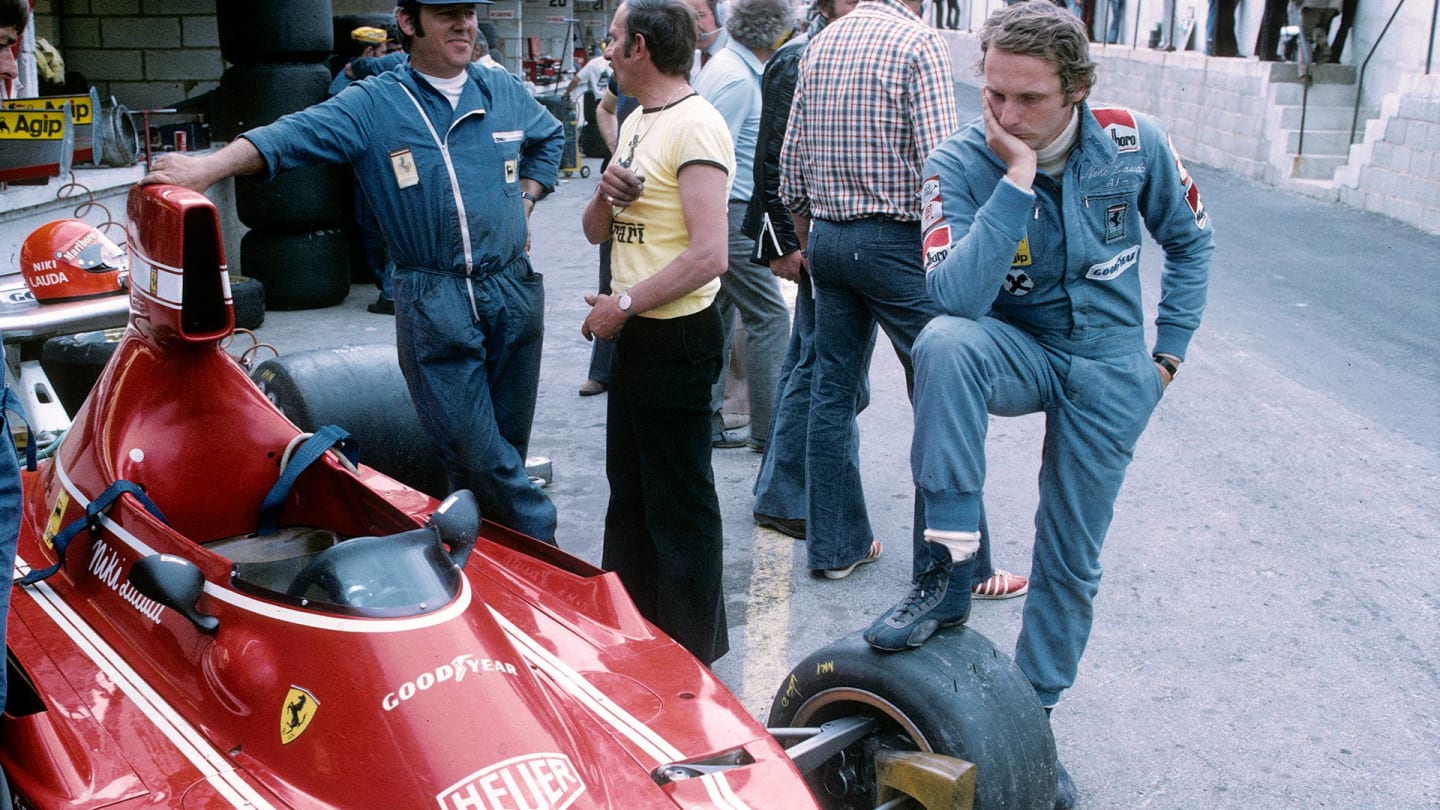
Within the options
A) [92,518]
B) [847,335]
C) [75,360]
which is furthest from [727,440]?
[92,518]

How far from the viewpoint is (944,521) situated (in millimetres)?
3012

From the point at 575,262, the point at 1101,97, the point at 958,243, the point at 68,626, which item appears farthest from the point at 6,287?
the point at 1101,97

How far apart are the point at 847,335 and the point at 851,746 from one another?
1.93 m

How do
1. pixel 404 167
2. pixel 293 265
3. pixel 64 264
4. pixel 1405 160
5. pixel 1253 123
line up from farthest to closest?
1. pixel 1253 123
2. pixel 1405 160
3. pixel 293 265
4. pixel 64 264
5. pixel 404 167

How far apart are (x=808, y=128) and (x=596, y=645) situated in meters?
2.32

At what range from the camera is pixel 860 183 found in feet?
14.8

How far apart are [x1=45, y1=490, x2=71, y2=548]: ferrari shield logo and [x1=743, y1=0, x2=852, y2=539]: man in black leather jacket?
8.73 ft

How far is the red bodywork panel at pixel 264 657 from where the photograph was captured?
2426 millimetres

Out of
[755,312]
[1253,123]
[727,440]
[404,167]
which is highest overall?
[404,167]

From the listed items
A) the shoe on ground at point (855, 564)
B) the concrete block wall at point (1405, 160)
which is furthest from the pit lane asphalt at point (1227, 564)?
the concrete block wall at point (1405, 160)

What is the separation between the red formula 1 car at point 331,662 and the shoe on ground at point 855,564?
1.65 m

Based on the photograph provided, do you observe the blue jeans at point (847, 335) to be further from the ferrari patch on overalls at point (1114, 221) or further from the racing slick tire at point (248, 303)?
the racing slick tire at point (248, 303)

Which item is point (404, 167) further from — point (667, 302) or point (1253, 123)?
point (1253, 123)

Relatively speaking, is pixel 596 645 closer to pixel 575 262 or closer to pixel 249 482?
pixel 249 482
